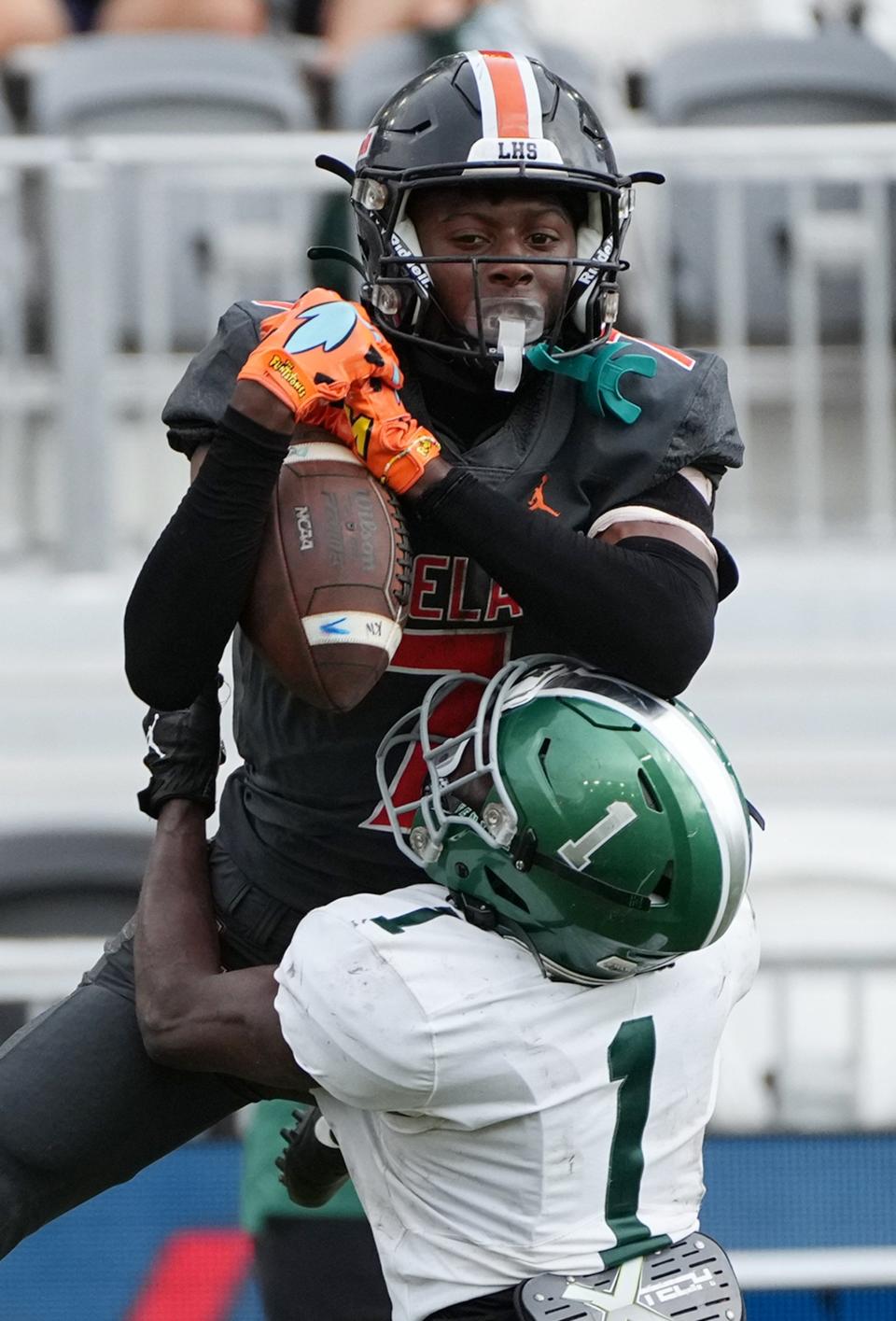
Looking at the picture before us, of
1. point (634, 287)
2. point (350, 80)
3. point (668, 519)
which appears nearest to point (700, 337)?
point (634, 287)

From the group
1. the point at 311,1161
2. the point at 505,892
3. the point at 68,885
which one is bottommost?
the point at 68,885

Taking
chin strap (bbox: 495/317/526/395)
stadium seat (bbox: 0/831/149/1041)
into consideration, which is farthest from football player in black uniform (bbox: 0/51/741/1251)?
stadium seat (bbox: 0/831/149/1041)

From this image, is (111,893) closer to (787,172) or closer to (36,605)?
(36,605)

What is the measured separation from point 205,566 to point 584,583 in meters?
0.39

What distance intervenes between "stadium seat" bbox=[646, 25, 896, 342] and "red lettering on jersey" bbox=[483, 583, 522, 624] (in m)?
3.32

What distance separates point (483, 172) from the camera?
2.22m

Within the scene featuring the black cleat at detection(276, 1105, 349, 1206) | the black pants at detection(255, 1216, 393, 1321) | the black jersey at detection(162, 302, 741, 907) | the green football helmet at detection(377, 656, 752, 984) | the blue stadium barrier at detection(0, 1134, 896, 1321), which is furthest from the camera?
the blue stadium barrier at detection(0, 1134, 896, 1321)

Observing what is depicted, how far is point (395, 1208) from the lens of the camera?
86.0 inches

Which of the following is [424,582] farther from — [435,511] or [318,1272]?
[318,1272]

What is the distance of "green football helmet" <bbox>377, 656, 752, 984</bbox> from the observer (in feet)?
6.75

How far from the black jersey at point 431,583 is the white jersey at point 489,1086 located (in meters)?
0.27

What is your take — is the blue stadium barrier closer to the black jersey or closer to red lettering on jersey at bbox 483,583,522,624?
the black jersey

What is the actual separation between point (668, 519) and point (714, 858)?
1.34 feet

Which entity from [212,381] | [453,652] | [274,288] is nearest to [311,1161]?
[453,652]
